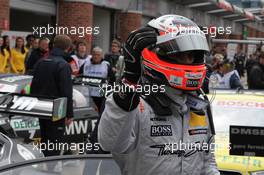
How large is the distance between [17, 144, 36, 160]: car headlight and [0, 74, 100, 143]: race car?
0.98 m

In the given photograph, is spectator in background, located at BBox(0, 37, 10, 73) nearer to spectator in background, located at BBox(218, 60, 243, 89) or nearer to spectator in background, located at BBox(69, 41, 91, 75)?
spectator in background, located at BBox(69, 41, 91, 75)

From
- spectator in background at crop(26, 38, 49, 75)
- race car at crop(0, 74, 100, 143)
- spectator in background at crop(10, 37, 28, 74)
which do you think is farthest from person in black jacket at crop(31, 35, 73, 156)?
spectator in background at crop(10, 37, 28, 74)

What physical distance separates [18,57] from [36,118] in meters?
5.29

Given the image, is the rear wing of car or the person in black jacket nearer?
the rear wing of car

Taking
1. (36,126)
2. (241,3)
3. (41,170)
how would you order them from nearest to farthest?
(41,170)
(36,126)
(241,3)

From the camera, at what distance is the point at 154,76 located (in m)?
2.35

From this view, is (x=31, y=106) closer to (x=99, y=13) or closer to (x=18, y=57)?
(x=18, y=57)

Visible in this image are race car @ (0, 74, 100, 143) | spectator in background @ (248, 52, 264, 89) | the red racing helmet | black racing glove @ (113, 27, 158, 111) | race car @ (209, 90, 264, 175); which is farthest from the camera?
spectator in background @ (248, 52, 264, 89)

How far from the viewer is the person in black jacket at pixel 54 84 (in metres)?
6.44

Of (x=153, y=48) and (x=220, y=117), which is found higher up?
(x=153, y=48)

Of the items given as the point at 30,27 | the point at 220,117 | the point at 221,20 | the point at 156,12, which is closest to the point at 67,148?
the point at 220,117

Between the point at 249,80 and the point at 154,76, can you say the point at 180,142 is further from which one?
the point at 249,80

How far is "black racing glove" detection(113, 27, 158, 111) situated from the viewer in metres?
2.15

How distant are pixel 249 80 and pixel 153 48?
7983 millimetres
